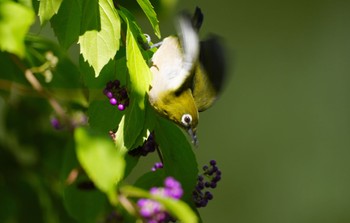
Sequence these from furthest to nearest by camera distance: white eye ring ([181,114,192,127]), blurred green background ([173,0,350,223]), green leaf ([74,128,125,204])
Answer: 1. blurred green background ([173,0,350,223])
2. white eye ring ([181,114,192,127])
3. green leaf ([74,128,125,204])

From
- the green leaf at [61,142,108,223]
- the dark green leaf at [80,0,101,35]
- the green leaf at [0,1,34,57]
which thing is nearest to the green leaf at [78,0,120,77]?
the dark green leaf at [80,0,101,35]

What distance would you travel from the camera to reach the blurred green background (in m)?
4.68

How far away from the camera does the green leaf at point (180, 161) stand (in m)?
1.60

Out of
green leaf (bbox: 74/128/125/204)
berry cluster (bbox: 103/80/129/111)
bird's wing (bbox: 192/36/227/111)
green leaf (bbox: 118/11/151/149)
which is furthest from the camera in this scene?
bird's wing (bbox: 192/36/227/111)

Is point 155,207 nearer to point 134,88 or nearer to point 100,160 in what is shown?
point 100,160

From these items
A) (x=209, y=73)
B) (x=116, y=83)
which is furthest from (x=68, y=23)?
(x=209, y=73)

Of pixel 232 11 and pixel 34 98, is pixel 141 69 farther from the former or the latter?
pixel 232 11

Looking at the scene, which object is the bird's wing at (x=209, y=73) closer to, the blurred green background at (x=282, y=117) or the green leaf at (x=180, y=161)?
the green leaf at (x=180, y=161)

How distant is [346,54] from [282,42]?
0.49m

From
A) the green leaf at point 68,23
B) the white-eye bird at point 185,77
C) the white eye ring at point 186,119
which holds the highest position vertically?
the green leaf at point 68,23

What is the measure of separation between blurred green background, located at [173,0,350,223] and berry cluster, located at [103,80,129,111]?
3.12 meters

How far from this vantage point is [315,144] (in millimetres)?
4812

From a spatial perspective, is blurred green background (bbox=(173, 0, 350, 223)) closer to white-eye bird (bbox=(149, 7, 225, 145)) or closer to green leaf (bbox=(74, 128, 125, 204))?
white-eye bird (bbox=(149, 7, 225, 145))

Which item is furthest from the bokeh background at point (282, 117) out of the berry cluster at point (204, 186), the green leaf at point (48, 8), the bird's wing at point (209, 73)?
the green leaf at point (48, 8)
